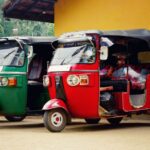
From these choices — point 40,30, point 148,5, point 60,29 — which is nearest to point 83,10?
point 60,29

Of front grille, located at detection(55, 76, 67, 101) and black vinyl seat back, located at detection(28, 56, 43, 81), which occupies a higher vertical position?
black vinyl seat back, located at detection(28, 56, 43, 81)

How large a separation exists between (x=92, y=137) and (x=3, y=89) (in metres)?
2.80

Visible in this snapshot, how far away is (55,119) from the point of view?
34.5 ft

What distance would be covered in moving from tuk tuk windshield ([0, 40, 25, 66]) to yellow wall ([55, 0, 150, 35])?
3838 millimetres

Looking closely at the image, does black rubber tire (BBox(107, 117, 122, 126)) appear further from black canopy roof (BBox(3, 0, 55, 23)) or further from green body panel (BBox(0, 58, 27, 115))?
black canopy roof (BBox(3, 0, 55, 23))

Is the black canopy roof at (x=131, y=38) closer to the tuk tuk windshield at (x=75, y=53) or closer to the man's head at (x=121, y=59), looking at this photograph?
the man's head at (x=121, y=59)

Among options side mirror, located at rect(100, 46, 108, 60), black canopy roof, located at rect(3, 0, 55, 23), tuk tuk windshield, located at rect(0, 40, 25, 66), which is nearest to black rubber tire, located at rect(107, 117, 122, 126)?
side mirror, located at rect(100, 46, 108, 60)

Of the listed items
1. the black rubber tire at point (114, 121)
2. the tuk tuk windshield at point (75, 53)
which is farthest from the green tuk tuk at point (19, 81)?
the black rubber tire at point (114, 121)

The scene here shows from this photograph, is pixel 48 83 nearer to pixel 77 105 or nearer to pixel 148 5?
pixel 77 105

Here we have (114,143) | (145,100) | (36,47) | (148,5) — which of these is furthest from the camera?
(148,5)

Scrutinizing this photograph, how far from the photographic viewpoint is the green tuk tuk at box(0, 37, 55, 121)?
11.4 meters

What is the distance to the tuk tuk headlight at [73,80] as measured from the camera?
10.5 meters

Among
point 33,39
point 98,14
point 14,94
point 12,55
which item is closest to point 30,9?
point 98,14

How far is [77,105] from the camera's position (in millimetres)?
10625
